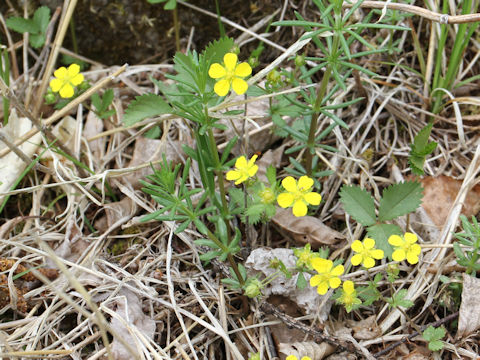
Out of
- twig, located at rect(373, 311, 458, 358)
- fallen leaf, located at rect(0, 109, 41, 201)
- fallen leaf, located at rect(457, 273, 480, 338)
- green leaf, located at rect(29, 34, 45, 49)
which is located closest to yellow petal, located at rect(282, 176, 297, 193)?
twig, located at rect(373, 311, 458, 358)

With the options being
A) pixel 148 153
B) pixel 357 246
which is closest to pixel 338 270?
pixel 357 246

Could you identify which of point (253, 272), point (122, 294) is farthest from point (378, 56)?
point (122, 294)

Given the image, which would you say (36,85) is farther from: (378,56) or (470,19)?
(470,19)

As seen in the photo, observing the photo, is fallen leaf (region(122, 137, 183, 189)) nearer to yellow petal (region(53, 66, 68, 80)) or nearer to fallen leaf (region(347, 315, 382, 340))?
yellow petal (region(53, 66, 68, 80))

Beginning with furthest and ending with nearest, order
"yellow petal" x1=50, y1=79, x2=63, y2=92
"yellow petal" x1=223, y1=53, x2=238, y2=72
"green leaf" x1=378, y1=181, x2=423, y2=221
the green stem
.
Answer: the green stem < "yellow petal" x1=50, y1=79, x2=63, y2=92 < "green leaf" x1=378, y1=181, x2=423, y2=221 < "yellow petal" x1=223, y1=53, x2=238, y2=72

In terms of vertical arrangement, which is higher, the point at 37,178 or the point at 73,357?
the point at 37,178

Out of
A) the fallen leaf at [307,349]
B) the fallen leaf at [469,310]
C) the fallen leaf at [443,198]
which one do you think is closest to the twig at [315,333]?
the fallen leaf at [307,349]

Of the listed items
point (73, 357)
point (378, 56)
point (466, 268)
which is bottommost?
point (466, 268)
